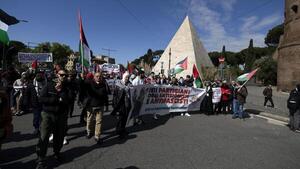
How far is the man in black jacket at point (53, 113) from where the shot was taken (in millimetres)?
4230

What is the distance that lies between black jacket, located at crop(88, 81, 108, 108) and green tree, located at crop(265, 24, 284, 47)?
87.9 meters

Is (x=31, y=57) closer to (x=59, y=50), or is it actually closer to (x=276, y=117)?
(x=276, y=117)

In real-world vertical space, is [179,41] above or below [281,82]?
above

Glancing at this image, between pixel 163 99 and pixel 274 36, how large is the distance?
86.5 metres

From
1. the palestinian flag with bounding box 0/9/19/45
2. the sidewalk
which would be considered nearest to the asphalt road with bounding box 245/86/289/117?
the sidewalk

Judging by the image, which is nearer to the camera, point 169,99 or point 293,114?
point 293,114

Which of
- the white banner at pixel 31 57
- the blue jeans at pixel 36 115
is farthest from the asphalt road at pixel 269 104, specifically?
the white banner at pixel 31 57

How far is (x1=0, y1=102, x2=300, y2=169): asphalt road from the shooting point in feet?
15.3

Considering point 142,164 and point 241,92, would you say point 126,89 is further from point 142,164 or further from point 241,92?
point 241,92

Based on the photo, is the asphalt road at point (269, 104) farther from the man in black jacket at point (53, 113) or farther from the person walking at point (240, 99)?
the man in black jacket at point (53, 113)

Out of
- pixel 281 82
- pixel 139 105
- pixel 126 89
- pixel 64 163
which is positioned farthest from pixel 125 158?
pixel 281 82

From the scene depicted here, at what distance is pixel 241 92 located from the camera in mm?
10336

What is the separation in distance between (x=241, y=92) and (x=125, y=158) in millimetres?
6969

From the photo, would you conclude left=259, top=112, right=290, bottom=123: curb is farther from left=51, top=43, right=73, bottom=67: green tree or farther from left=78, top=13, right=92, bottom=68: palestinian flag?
left=51, top=43, right=73, bottom=67: green tree
